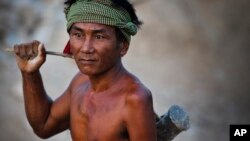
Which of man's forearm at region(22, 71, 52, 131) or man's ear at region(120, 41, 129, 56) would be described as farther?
man's forearm at region(22, 71, 52, 131)

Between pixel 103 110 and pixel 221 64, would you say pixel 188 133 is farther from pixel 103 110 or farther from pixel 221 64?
pixel 103 110

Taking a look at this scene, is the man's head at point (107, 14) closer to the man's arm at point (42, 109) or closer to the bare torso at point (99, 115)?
the bare torso at point (99, 115)

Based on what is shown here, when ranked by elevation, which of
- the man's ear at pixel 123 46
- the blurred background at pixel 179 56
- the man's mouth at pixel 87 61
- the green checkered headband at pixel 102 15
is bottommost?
the blurred background at pixel 179 56

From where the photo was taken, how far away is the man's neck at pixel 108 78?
3.01 m

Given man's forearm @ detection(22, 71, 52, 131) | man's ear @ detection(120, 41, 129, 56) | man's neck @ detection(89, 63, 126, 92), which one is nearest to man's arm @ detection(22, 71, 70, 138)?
man's forearm @ detection(22, 71, 52, 131)

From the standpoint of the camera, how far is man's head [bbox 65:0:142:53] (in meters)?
2.93

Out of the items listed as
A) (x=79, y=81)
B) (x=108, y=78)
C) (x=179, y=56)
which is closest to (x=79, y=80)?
(x=79, y=81)

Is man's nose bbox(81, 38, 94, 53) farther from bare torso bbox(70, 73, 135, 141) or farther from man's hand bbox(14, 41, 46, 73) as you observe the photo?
man's hand bbox(14, 41, 46, 73)

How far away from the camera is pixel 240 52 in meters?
5.39

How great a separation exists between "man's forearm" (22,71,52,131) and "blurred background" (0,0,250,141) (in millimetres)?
1931

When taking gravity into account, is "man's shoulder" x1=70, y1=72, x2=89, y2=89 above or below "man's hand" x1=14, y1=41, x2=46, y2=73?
below

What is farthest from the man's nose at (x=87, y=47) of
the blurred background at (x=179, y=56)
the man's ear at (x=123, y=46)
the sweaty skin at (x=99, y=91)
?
the blurred background at (x=179, y=56)

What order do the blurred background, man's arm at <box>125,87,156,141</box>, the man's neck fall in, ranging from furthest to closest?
the blurred background < the man's neck < man's arm at <box>125,87,156,141</box>

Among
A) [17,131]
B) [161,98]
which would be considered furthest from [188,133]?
[17,131]
